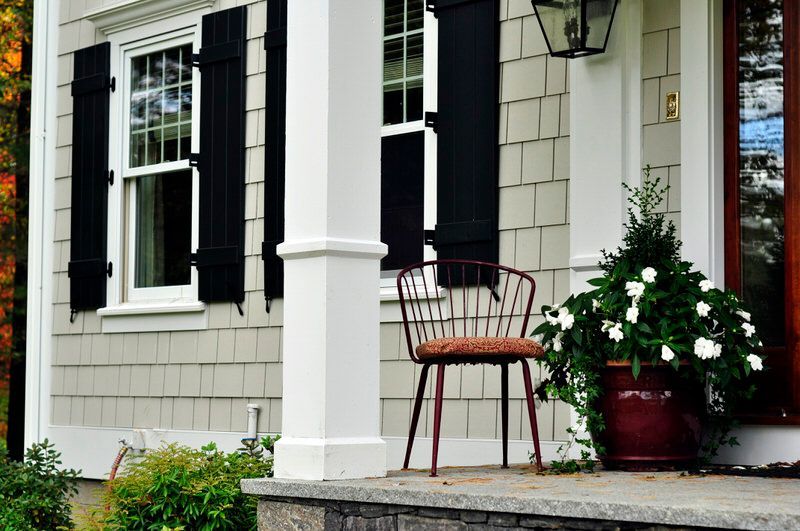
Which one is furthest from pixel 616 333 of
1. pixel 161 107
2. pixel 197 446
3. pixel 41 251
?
pixel 41 251

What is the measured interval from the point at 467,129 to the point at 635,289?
1.64 m

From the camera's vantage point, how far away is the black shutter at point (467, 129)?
19.2 feet

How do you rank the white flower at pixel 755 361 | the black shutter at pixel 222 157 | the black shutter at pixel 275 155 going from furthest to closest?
the black shutter at pixel 222 157, the black shutter at pixel 275 155, the white flower at pixel 755 361

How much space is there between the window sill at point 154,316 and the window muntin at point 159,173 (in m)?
0.08

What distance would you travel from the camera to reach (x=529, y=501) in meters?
3.62

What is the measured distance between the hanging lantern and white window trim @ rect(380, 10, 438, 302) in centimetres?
90

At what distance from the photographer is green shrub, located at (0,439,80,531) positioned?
21.4 feet

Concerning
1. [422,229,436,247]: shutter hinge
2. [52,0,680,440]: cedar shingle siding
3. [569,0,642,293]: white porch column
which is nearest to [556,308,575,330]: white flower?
[569,0,642,293]: white porch column

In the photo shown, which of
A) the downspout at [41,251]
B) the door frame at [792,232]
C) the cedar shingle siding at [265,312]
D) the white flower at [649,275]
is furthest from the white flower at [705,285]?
the downspout at [41,251]

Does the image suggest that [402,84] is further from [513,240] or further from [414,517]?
[414,517]

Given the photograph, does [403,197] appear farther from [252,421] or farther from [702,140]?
[702,140]

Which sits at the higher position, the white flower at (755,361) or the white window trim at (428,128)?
the white window trim at (428,128)

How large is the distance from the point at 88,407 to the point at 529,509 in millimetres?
4827

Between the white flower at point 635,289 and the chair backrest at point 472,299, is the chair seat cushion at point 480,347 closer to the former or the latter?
the white flower at point 635,289
